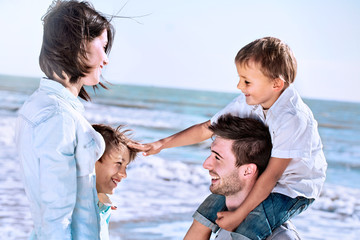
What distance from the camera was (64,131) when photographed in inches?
69.1

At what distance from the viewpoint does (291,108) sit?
227 cm

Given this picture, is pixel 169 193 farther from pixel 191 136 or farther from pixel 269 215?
pixel 269 215

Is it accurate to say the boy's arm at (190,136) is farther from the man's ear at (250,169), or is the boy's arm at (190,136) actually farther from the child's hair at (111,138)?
the man's ear at (250,169)

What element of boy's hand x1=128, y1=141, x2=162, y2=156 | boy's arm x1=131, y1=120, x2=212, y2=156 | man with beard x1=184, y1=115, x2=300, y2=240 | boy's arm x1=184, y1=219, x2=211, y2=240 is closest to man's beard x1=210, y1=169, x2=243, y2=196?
man with beard x1=184, y1=115, x2=300, y2=240

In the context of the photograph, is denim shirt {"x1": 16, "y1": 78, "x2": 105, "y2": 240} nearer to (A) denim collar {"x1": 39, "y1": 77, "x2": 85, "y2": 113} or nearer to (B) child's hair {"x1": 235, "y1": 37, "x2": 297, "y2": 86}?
(A) denim collar {"x1": 39, "y1": 77, "x2": 85, "y2": 113}

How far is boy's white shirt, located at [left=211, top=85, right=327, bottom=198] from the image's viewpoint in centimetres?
219

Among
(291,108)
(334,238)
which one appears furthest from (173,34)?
(291,108)

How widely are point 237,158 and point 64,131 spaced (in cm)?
85

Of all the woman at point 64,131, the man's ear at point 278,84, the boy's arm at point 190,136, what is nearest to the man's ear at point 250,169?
the man's ear at point 278,84

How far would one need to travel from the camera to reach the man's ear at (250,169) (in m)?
2.27

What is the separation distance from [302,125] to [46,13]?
47.1 inches

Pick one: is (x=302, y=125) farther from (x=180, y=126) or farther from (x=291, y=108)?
(x=180, y=126)

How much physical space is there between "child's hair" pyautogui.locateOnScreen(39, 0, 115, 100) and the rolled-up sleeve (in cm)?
22

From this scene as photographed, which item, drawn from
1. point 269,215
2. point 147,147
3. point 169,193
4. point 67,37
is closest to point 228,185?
point 269,215
